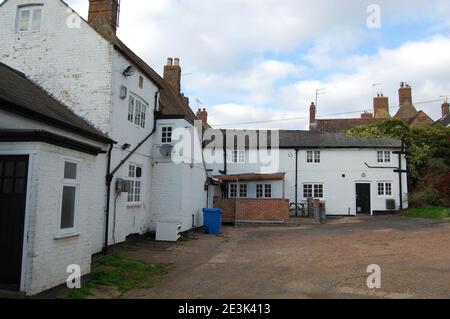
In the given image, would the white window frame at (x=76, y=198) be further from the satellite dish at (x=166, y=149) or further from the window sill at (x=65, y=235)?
the satellite dish at (x=166, y=149)

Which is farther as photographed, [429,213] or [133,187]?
[429,213]

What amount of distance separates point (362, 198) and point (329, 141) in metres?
4.81

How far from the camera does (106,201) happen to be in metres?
11.9

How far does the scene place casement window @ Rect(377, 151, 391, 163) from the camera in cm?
2805

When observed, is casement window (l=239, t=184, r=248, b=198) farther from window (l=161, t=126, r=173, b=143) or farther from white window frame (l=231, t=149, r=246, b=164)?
window (l=161, t=126, r=173, b=143)

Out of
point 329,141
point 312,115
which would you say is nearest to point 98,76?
point 329,141

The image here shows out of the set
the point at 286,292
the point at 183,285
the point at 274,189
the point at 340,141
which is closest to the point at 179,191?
the point at 183,285

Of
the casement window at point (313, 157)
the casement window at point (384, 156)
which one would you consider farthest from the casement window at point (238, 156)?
the casement window at point (384, 156)

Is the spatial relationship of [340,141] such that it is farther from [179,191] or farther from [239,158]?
[179,191]

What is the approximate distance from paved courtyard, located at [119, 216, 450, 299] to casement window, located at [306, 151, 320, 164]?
39.0ft

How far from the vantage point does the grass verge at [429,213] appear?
21731 millimetres

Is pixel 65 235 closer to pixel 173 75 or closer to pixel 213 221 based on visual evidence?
pixel 213 221

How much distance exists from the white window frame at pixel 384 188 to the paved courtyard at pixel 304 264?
35.7 feet

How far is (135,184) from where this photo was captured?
47.2ft
